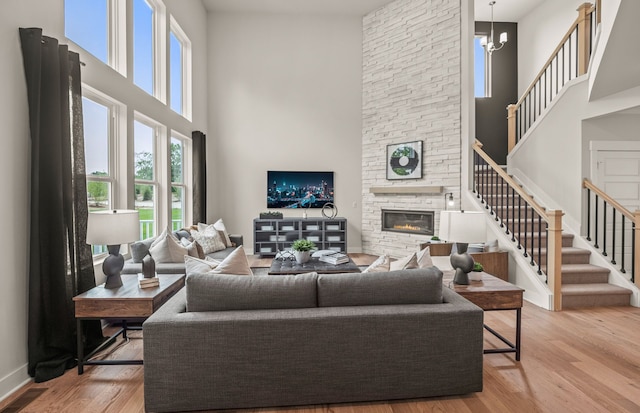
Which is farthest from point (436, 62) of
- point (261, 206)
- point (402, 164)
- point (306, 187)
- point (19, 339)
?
point (19, 339)

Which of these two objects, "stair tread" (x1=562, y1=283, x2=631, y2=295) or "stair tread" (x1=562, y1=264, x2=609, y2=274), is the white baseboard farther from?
"stair tread" (x1=562, y1=264, x2=609, y2=274)

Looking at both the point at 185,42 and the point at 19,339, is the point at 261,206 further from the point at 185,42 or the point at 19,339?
the point at 19,339

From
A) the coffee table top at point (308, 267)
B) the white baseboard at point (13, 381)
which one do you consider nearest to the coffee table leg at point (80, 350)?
the white baseboard at point (13, 381)

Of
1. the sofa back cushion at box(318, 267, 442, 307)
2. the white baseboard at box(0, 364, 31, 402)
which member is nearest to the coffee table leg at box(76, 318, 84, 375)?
the white baseboard at box(0, 364, 31, 402)

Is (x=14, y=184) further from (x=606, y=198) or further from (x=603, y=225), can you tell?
A: (x=603, y=225)

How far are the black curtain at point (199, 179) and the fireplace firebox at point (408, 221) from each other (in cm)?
347

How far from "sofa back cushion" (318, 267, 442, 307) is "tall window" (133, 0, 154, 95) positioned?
12.5 ft

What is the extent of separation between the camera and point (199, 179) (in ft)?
21.7

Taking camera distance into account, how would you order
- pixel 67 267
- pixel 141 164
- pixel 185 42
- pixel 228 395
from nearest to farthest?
1. pixel 228 395
2. pixel 67 267
3. pixel 141 164
4. pixel 185 42

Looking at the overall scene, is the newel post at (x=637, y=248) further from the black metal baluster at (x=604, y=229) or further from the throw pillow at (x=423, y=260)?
the throw pillow at (x=423, y=260)

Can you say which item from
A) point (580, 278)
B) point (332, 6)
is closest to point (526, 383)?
point (580, 278)

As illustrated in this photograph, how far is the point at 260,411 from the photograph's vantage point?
2.26 metres

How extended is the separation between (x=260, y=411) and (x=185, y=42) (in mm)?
6284

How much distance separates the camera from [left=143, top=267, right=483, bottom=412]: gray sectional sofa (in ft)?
7.09
